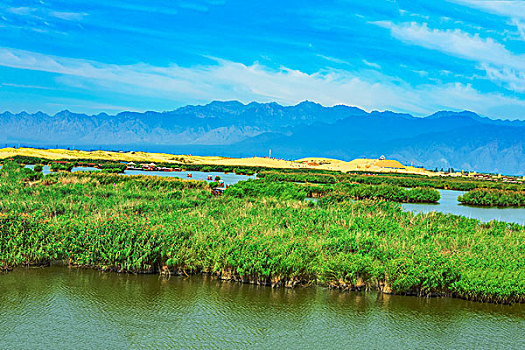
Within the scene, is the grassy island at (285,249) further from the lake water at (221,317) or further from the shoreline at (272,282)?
the lake water at (221,317)

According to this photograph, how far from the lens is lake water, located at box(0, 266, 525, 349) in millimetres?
11906

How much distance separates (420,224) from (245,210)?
887cm

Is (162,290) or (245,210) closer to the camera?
(162,290)

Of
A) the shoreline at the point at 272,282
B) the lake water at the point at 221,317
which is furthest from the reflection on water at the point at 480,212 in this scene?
the lake water at the point at 221,317

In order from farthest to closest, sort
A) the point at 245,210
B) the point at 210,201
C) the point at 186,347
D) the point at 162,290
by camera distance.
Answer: the point at 210,201, the point at 245,210, the point at 162,290, the point at 186,347

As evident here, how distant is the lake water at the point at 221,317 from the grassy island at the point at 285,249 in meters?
0.54

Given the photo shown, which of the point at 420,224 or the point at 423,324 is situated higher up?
the point at 420,224

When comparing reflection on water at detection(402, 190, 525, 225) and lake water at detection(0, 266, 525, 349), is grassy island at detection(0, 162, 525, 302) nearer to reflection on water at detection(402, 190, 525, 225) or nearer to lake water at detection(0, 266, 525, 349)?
lake water at detection(0, 266, 525, 349)

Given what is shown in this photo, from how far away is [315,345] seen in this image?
1181cm

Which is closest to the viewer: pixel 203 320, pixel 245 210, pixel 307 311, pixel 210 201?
pixel 203 320

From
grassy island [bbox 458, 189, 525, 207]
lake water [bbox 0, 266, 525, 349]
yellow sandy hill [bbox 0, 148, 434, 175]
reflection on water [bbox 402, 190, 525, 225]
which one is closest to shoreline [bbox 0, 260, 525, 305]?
lake water [bbox 0, 266, 525, 349]

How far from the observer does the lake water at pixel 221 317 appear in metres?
11.9

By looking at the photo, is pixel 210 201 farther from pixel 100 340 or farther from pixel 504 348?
pixel 504 348

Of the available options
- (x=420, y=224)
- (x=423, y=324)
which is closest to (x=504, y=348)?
(x=423, y=324)
